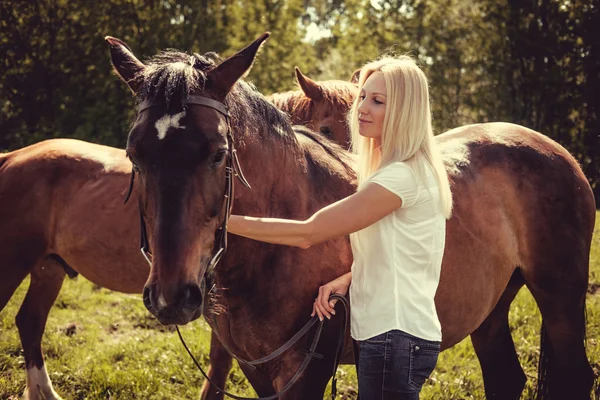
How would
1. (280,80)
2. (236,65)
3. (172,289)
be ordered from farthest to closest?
(280,80) → (236,65) → (172,289)

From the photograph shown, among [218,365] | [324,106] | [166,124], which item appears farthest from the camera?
[324,106]

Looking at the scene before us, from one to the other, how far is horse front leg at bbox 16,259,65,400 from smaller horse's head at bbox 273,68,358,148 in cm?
240

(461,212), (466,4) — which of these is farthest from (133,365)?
(466,4)

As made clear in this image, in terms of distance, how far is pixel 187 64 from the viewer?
218 cm

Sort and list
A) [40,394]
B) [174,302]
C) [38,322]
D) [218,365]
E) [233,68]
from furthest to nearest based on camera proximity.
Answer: [38,322] < [40,394] < [218,365] < [233,68] < [174,302]

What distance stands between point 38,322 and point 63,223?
2.86 feet

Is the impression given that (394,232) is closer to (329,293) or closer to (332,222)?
(332,222)

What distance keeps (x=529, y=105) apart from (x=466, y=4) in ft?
10.7

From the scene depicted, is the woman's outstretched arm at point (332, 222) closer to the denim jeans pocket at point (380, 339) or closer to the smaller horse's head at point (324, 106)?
the denim jeans pocket at point (380, 339)

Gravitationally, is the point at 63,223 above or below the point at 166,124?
below

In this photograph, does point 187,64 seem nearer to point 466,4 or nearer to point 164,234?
point 164,234

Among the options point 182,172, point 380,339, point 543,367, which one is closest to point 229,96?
point 182,172

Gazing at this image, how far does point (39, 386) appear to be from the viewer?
4.20m

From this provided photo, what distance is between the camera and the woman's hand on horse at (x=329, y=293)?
89.7 inches
